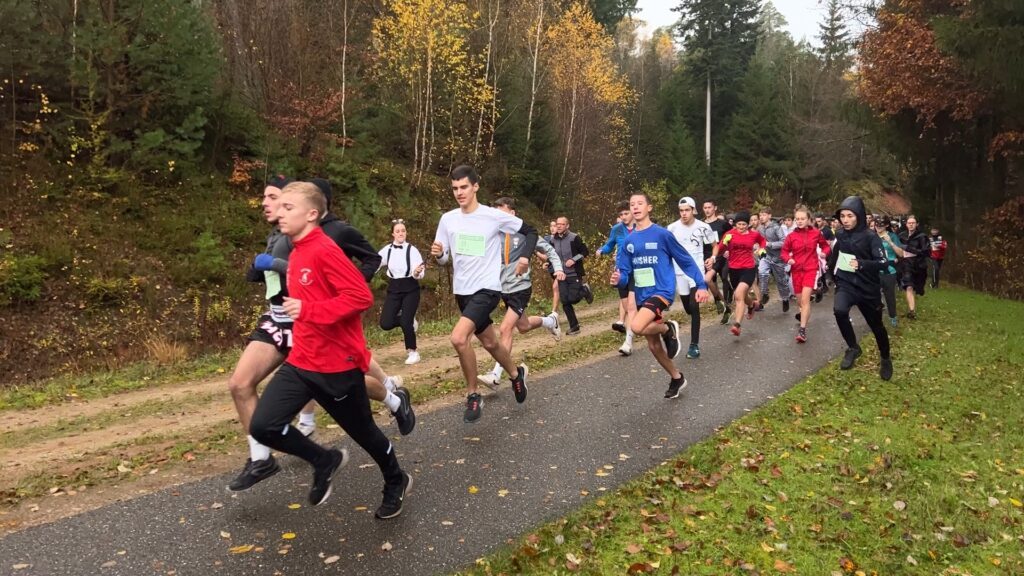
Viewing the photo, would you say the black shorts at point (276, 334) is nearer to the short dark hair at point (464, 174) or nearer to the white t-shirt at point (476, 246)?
the white t-shirt at point (476, 246)

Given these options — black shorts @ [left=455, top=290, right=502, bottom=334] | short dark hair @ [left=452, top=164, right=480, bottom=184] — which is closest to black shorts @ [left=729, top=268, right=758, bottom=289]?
black shorts @ [left=455, top=290, right=502, bottom=334]

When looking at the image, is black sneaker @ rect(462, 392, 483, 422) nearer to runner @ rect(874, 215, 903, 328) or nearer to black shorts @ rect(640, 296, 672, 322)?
black shorts @ rect(640, 296, 672, 322)

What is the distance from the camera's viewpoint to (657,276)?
7551 millimetres

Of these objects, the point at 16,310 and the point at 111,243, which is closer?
the point at 16,310

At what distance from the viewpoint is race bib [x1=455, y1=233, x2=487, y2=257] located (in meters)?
6.45

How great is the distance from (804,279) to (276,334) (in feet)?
29.6

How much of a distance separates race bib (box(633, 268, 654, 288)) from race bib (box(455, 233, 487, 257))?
6.98 ft

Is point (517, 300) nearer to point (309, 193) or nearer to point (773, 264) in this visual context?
point (309, 193)

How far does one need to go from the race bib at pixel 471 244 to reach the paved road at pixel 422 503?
5.43 ft

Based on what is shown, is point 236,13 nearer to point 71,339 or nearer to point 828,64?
point 71,339

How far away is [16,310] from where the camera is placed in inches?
504

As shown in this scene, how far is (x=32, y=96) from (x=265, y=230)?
604cm

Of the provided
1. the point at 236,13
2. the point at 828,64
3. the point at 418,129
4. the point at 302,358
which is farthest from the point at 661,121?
the point at 302,358

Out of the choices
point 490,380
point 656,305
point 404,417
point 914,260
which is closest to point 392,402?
point 404,417
